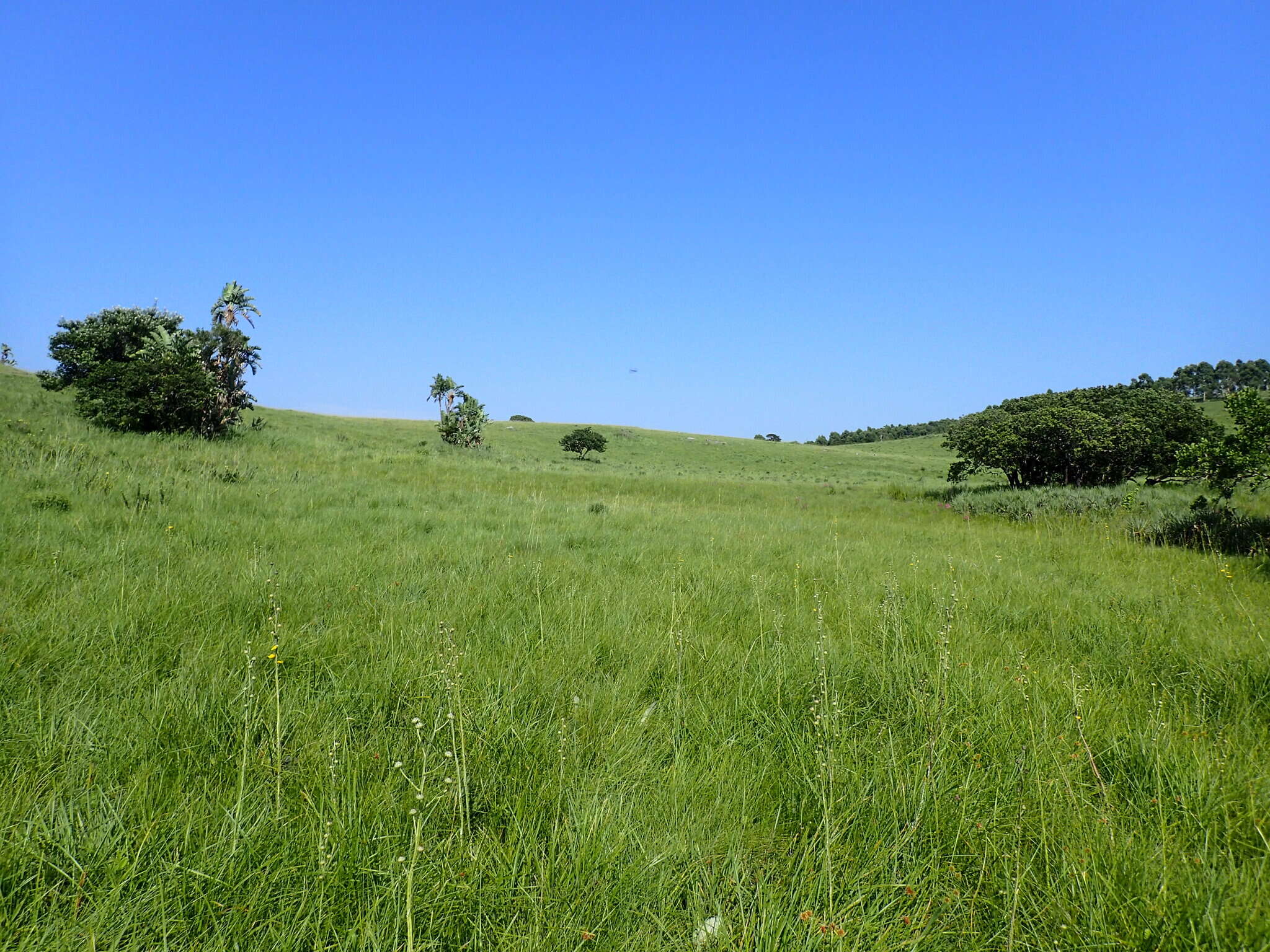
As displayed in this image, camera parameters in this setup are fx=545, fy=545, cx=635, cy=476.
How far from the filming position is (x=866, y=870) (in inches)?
65.6

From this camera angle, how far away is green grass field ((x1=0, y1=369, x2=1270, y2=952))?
4.96 feet

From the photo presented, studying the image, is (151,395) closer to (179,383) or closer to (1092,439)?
(179,383)

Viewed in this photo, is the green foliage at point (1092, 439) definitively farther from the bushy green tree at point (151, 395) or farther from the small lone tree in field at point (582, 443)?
the small lone tree in field at point (582, 443)

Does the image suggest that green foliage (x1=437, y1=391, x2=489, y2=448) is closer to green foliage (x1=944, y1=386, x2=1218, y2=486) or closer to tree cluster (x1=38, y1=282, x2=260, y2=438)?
tree cluster (x1=38, y1=282, x2=260, y2=438)

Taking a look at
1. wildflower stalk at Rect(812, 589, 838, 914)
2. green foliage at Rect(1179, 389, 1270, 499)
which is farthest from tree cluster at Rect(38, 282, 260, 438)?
green foliage at Rect(1179, 389, 1270, 499)

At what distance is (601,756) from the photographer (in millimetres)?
2283

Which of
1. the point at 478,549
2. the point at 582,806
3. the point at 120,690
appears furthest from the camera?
the point at 478,549

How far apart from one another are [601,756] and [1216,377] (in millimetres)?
140272

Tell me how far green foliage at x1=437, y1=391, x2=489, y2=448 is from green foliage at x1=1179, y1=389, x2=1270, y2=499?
31435 millimetres

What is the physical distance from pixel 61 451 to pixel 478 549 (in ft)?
27.7

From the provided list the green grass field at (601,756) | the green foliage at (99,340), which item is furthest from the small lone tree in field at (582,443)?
the green grass field at (601,756)

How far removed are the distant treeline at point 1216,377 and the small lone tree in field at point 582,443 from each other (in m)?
98.1

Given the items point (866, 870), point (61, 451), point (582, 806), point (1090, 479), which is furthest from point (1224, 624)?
point (1090, 479)

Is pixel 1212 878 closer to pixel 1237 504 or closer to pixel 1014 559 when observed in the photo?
pixel 1014 559
